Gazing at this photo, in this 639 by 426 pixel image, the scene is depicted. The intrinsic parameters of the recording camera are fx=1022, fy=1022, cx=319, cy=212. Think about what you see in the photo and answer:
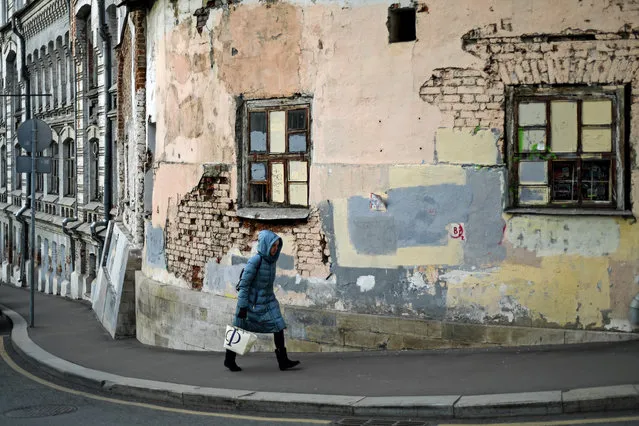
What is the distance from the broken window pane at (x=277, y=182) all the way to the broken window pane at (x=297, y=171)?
14cm

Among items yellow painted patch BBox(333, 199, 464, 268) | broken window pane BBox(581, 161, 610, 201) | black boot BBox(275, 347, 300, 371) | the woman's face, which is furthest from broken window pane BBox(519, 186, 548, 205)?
black boot BBox(275, 347, 300, 371)

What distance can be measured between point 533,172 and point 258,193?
4053 millimetres

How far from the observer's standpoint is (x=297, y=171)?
13.6 m

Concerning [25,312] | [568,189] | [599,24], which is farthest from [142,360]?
[25,312]

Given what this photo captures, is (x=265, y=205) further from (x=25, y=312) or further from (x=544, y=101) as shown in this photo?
(x=25, y=312)

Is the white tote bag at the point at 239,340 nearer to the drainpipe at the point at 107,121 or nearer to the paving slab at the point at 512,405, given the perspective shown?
the paving slab at the point at 512,405

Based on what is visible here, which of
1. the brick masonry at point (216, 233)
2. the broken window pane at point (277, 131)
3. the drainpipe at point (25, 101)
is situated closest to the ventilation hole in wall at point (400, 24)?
the broken window pane at point (277, 131)

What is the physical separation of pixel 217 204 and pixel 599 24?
235 inches

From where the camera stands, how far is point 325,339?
12.9 meters

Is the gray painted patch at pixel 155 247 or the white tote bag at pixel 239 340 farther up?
the gray painted patch at pixel 155 247

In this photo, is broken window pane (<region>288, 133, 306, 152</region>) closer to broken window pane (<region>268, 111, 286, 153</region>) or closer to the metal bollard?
broken window pane (<region>268, 111, 286, 153</region>)

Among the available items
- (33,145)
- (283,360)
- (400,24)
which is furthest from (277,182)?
(33,145)

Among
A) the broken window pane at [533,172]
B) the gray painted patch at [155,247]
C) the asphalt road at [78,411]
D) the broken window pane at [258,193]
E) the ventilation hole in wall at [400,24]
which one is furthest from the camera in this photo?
the gray painted patch at [155,247]

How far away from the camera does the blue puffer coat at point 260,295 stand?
441 inches
